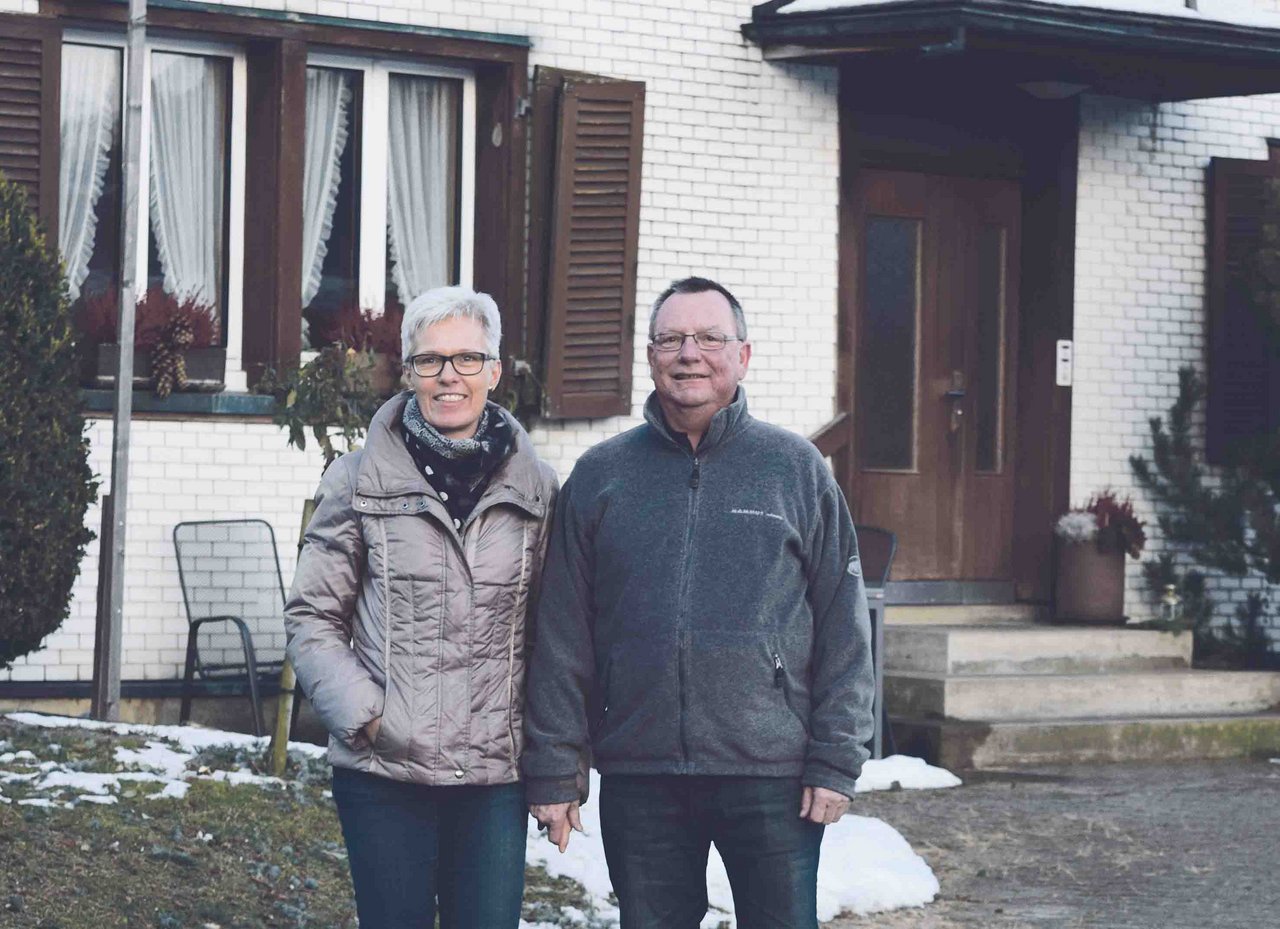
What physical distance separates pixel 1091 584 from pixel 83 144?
5722 millimetres

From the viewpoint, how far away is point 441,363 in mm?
4344

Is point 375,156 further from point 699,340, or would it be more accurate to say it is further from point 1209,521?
point 699,340

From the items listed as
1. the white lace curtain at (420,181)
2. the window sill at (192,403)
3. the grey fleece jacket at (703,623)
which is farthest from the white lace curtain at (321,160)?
the grey fleece jacket at (703,623)

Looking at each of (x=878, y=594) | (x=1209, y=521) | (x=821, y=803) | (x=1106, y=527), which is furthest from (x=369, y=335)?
(x=821, y=803)

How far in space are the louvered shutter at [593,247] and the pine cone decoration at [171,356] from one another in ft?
5.80

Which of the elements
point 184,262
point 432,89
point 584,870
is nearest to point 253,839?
point 584,870

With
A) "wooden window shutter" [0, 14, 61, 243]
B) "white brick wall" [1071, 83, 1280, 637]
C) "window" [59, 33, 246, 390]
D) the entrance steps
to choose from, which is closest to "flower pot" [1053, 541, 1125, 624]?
the entrance steps

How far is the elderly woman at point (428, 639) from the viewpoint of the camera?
13.9 feet

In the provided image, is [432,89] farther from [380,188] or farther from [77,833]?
[77,833]

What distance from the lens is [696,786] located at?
4.38 m

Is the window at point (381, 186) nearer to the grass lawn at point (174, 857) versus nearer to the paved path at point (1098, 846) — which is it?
the grass lawn at point (174, 857)

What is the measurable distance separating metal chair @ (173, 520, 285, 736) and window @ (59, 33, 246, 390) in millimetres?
748

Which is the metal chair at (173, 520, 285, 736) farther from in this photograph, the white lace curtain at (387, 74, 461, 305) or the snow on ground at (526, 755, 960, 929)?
the snow on ground at (526, 755, 960, 929)

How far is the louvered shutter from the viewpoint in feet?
35.3
